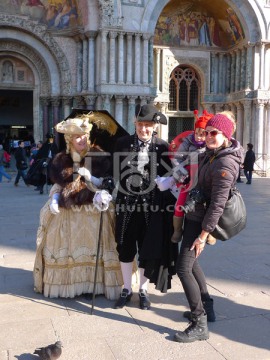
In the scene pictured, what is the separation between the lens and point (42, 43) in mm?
17188

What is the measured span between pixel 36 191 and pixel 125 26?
27.0ft

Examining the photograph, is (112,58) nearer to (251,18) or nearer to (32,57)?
(32,57)

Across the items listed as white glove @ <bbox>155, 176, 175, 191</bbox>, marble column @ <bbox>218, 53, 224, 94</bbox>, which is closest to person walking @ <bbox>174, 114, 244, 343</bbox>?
white glove @ <bbox>155, 176, 175, 191</bbox>

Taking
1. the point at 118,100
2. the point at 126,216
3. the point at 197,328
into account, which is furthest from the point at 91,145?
the point at 118,100

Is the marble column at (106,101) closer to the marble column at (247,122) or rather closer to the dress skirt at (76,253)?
the marble column at (247,122)

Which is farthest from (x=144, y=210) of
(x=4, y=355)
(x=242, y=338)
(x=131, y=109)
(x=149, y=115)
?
(x=131, y=109)

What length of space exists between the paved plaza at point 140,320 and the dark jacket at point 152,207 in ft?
1.52

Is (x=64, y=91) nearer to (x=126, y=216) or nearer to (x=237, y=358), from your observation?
(x=126, y=216)

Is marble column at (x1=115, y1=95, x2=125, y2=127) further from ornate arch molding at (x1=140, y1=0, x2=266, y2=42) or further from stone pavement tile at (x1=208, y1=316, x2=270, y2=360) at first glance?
stone pavement tile at (x1=208, y1=316, x2=270, y2=360)

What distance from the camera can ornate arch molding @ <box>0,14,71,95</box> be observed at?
16375 millimetres

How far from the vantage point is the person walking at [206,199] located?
10.4 ft

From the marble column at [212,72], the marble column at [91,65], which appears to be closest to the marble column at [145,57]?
the marble column at [91,65]

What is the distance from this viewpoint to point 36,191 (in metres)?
12.5

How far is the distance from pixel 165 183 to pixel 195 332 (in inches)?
51.1
